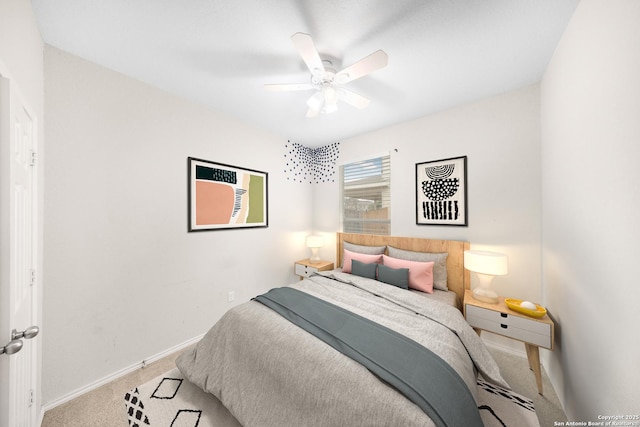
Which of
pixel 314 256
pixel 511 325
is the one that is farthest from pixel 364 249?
pixel 511 325

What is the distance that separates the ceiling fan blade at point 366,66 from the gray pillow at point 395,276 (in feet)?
6.13

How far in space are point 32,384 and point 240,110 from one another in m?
2.70

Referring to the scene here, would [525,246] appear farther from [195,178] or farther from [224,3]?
[195,178]

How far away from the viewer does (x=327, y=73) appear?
1649 millimetres

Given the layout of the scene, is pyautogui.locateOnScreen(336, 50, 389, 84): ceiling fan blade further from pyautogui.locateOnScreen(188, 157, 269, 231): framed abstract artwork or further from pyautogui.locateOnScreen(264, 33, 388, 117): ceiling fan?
pyautogui.locateOnScreen(188, 157, 269, 231): framed abstract artwork

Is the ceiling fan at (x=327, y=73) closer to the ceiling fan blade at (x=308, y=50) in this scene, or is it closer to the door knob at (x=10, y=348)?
the ceiling fan blade at (x=308, y=50)

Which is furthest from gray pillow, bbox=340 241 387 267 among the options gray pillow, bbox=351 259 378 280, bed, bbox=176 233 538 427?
bed, bbox=176 233 538 427

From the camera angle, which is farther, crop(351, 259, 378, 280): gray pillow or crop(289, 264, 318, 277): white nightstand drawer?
crop(289, 264, 318, 277): white nightstand drawer

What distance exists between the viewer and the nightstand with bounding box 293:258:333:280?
3266 mm

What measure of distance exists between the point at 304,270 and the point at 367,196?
58.3 inches

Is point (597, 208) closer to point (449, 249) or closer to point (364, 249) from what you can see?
point (449, 249)

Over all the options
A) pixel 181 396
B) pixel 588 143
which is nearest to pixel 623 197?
pixel 588 143

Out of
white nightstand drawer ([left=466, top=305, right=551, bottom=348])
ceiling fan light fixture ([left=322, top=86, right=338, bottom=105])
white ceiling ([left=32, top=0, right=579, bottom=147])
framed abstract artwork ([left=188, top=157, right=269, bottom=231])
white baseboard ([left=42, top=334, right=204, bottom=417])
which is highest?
white ceiling ([left=32, top=0, right=579, bottom=147])

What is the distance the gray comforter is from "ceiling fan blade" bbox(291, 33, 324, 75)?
1771 millimetres
